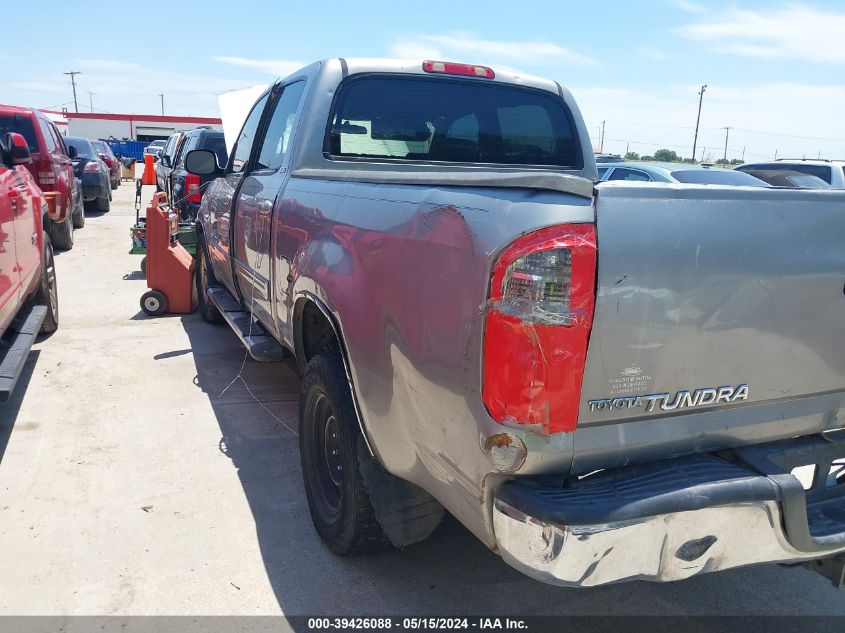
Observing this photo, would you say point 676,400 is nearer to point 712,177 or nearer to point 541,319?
point 541,319

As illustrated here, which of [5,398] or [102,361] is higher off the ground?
[5,398]

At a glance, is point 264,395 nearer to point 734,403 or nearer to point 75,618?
point 75,618

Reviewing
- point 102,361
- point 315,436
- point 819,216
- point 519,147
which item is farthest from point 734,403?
point 102,361

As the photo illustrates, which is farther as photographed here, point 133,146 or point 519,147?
point 133,146

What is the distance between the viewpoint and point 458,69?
4.08m

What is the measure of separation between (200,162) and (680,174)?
7.08 m

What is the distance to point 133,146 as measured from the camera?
164ft

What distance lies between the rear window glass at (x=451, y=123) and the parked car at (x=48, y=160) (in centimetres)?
678

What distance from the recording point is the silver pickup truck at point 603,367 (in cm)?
188

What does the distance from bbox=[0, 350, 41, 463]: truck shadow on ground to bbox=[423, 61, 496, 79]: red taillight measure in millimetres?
3138

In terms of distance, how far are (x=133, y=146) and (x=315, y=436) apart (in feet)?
172

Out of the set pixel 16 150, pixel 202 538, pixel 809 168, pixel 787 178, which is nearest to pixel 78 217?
pixel 16 150

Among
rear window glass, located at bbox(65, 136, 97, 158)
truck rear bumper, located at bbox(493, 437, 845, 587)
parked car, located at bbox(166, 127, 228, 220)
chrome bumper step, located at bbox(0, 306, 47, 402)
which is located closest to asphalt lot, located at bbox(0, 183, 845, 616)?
chrome bumper step, located at bbox(0, 306, 47, 402)

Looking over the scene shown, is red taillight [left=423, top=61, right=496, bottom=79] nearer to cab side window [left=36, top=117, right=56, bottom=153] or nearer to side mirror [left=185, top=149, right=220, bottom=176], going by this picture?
side mirror [left=185, top=149, right=220, bottom=176]
